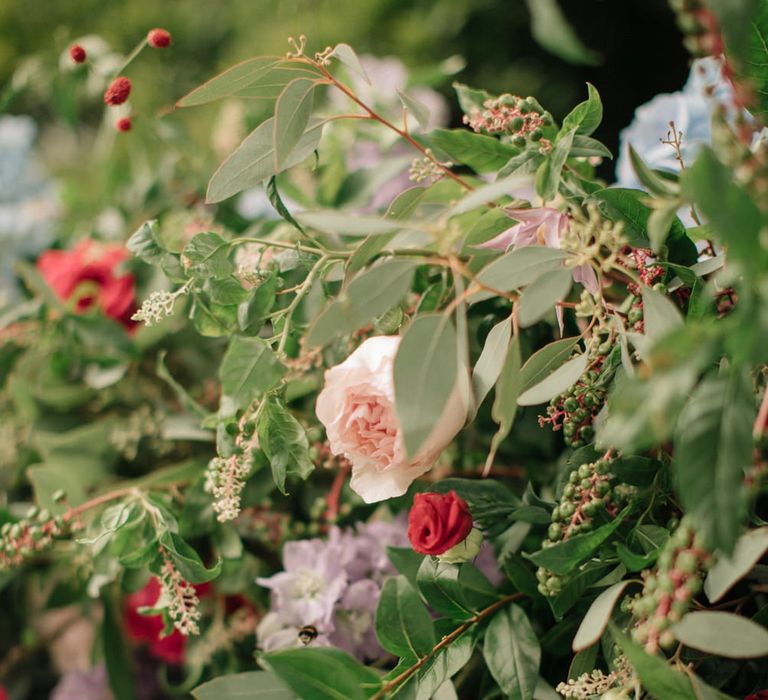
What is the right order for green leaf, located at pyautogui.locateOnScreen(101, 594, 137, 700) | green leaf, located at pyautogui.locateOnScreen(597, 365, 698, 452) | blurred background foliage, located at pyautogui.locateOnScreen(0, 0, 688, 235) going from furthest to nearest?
blurred background foliage, located at pyautogui.locateOnScreen(0, 0, 688, 235), green leaf, located at pyautogui.locateOnScreen(101, 594, 137, 700), green leaf, located at pyautogui.locateOnScreen(597, 365, 698, 452)

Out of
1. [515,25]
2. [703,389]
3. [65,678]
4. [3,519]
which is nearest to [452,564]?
[703,389]

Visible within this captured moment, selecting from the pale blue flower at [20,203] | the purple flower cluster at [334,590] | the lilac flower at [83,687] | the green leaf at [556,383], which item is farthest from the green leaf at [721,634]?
the pale blue flower at [20,203]

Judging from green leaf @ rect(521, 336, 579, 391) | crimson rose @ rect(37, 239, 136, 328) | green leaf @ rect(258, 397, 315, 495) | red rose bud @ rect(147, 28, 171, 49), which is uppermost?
red rose bud @ rect(147, 28, 171, 49)

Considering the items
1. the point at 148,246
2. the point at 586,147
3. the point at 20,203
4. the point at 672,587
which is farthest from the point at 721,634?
the point at 20,203

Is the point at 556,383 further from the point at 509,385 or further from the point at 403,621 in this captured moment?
the point at 403,621

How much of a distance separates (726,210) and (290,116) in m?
0.20

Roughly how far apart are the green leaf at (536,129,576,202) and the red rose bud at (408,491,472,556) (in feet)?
0.50

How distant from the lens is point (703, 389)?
0.27 m

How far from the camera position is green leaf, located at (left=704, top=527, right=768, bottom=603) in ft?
0.99

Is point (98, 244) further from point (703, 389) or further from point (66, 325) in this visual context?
point (703, 389)

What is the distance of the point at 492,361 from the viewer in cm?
36

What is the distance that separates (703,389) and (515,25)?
2.82 ft

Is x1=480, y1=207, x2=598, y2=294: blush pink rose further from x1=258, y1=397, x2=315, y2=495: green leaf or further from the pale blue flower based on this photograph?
the pale blue flower

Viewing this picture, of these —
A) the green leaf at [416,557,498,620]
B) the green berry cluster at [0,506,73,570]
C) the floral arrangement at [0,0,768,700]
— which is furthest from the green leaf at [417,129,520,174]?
the green berry cluster at [0,506,73,570]
